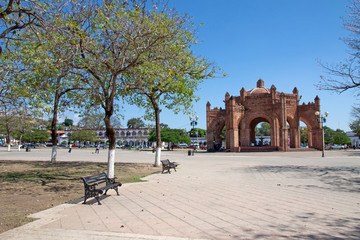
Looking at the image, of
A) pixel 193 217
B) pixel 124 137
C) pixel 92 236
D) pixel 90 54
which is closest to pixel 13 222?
pixel 92 236

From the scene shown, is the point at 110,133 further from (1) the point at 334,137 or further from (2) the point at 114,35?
(1) the point at 334,137

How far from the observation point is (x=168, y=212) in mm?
5559

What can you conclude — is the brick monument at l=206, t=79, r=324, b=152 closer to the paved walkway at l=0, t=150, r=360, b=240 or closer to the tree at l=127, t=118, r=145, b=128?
the paved walkway at l=0, t=150, r=360, b=240

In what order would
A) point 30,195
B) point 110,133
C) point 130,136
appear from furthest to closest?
1. point 130,136
2. point 110,133
3. point 30,195

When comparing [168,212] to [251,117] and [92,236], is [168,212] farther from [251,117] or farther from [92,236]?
[251,117]

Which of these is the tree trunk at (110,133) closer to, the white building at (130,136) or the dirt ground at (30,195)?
the dirt ground at (30,195)

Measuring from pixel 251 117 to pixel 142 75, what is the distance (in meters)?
29.1

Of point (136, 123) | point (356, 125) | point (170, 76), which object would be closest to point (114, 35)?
point (170, 76)

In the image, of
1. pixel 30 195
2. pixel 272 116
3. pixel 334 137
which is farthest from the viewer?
pixel 334 137

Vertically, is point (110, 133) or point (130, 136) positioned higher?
point (130, 136)

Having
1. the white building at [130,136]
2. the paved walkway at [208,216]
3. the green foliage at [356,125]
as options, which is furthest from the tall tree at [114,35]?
the white building at [130,136]

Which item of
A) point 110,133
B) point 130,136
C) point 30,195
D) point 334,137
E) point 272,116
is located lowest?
point 30,195

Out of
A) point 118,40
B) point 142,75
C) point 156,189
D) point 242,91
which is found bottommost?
point 156,189

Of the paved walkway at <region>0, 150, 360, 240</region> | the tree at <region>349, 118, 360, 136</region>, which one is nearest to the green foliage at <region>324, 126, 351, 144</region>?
the tree at <region>349, 118, 360, 136</region>
